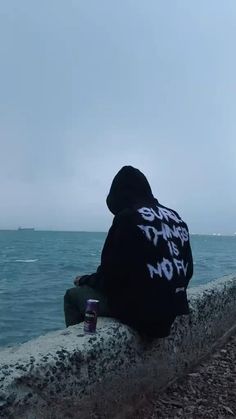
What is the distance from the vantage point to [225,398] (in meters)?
3.29

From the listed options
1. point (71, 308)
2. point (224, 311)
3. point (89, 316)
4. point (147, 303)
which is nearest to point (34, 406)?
point (89, 316)

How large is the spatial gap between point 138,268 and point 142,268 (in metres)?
0.02

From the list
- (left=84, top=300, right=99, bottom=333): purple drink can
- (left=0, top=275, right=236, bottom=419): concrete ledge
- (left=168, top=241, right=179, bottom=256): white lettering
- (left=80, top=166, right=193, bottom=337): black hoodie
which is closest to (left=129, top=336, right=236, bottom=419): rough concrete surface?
(left=0, top=275, right=236, bottom=419): concrete ledge

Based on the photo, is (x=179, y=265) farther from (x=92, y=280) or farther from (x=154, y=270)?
(x=92, y=280)

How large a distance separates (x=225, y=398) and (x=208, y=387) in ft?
0.63

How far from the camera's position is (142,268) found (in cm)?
294

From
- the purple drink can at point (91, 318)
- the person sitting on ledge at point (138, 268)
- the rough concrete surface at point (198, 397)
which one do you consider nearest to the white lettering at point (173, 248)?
the person sitting on ledge at point (138, 268)

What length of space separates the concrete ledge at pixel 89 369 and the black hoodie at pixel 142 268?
16 cm

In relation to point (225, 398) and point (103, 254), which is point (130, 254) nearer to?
point (103, 254)

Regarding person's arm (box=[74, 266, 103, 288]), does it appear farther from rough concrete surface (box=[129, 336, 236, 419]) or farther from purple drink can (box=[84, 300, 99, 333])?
rough concrete surface (box=[129, 336, 236, 419])

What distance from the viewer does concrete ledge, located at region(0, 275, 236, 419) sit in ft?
7.27

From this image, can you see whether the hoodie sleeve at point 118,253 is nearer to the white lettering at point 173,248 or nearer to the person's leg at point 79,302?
the person's leg at point 79,302

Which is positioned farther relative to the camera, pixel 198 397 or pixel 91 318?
pixel 198 397

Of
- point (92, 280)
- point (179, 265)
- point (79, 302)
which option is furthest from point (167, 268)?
point (79, 302)
